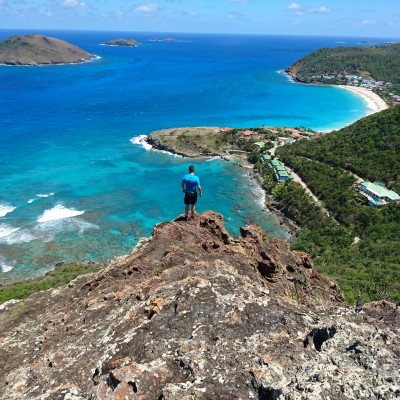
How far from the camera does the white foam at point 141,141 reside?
88669mm

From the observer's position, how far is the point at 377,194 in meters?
52.9

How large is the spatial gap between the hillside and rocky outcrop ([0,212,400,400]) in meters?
17.6

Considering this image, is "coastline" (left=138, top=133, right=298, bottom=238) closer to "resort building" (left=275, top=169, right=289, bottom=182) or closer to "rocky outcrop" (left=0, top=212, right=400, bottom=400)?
"resort building" (left=275, top=169, right=289, bottom=182)

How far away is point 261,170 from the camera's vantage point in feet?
240

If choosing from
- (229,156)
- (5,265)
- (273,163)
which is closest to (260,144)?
(229,156)

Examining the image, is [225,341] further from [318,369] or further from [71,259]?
[71,259]

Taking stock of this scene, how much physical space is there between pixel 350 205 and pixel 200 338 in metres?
48.5

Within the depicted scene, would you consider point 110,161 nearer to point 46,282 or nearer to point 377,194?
point 46,282

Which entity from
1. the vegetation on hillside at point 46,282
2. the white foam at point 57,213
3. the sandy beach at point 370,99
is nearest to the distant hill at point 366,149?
the white foam at point 57,213

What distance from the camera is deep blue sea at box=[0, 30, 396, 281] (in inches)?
1982

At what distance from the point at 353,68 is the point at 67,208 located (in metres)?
160

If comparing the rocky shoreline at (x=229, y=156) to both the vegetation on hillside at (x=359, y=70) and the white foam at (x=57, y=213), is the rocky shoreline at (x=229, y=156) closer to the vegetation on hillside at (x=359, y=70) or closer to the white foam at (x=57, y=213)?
the white foam at (x=57, y=213)

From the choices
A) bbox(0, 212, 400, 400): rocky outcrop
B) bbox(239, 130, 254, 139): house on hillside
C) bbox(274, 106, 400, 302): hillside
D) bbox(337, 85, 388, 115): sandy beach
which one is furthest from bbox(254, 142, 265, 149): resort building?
bbox(0, 212, 400, 400): rocky outcrop

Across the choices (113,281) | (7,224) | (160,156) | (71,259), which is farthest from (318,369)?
(160,156)
